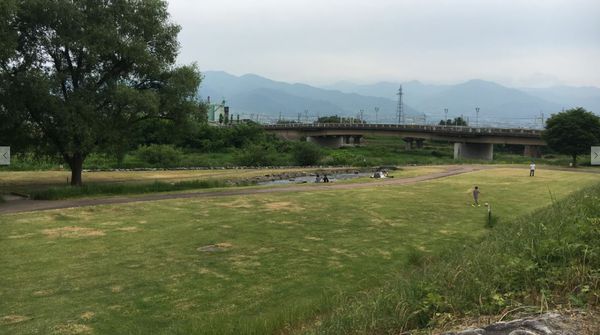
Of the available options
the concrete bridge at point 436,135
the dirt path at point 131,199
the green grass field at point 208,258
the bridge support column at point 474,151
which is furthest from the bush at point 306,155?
the green grass field at point 208,258

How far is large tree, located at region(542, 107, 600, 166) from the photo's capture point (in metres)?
64.8

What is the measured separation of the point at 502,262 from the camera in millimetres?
7395

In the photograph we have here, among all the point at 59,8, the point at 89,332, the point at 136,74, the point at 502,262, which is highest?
the point at 59,8

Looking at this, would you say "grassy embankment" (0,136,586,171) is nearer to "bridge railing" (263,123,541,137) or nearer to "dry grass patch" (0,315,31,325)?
"bridge railing" (263,123,541,137)

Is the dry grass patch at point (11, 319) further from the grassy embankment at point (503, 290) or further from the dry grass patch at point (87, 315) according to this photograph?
the grassy embankment at point (503, 290)

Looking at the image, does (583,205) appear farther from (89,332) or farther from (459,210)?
(459,210)

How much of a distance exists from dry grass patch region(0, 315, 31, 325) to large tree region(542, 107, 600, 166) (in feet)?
228

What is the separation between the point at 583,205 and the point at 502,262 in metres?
3.80

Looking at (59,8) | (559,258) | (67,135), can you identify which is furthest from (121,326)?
(59,8)

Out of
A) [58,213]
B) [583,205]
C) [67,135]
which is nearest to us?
A: [583,205]

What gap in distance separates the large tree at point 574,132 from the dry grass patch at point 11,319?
228 ft

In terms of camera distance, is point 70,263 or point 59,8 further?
point 59,8

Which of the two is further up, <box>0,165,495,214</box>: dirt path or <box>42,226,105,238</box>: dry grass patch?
<box>0,165,495,214</box>: dirt path

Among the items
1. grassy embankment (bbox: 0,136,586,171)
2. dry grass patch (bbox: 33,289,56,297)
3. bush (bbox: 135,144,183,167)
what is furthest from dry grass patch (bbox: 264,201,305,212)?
bush (bbox: 135,144,183,167)
